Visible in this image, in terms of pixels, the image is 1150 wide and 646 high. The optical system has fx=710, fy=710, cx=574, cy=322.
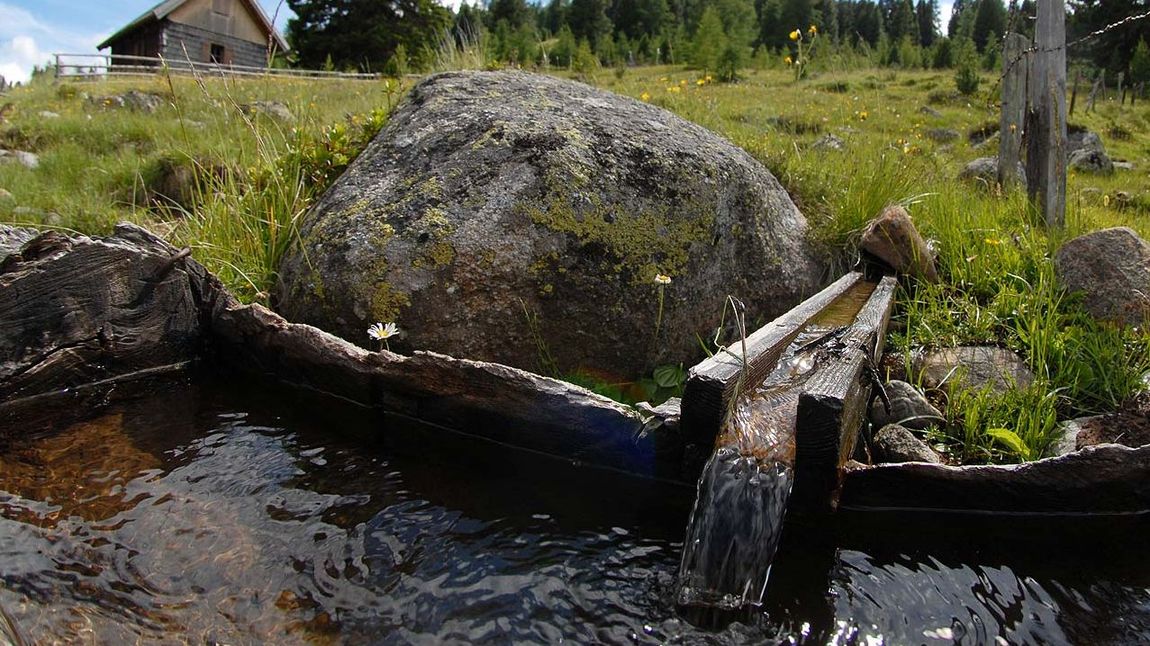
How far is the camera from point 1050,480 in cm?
243

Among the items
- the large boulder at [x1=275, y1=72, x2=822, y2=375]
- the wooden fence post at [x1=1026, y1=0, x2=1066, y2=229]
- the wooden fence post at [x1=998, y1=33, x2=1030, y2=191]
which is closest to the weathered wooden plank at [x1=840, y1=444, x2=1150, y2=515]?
the large boulder at [x1=275, y1=72, x2=822, y2=375]

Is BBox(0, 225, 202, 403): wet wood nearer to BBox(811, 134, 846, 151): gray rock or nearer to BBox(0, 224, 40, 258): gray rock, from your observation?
BBox(0, 224, 40, 258): gray rock

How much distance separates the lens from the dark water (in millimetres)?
2010

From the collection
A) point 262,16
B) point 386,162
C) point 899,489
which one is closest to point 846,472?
point 899,489

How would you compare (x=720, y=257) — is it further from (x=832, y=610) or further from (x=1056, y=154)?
(x=1056, y=154)

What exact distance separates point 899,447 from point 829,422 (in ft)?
3.20

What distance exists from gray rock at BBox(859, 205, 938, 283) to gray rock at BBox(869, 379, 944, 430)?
1.35 metres

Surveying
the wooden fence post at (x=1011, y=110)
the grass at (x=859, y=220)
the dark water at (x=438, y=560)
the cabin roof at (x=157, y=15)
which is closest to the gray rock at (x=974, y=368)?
the grass at (x=859, y=220)

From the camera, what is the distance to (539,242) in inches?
146

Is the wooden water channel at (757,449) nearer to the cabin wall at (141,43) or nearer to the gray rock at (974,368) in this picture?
the gray rock at (974,368)

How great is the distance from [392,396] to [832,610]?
1.98m

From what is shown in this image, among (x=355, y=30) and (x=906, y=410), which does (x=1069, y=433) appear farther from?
(x=355, y=30)

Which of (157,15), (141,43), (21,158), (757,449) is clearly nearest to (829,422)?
(757,449)

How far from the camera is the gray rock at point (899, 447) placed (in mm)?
2945
